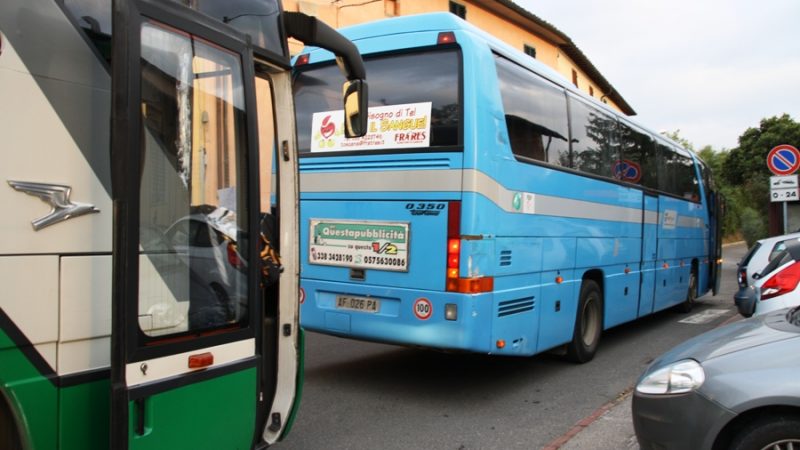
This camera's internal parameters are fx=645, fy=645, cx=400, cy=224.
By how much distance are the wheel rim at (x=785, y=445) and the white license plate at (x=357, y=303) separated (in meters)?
3.24

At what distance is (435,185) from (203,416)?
→ 3.01 meters

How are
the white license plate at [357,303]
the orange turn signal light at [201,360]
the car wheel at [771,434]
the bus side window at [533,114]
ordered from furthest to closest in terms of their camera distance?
the bus side window at [533,114] < the white license plate at [357,303] < the car wheel at [771,434] < the orange turn signal light at [201,360]

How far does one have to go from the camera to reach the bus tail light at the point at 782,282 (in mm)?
6715

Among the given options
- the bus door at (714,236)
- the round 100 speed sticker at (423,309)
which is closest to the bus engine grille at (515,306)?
the round 100 speed sticker at (423,309)

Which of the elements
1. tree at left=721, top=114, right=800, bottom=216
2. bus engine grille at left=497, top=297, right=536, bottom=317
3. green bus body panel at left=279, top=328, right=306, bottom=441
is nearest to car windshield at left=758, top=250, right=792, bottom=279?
bus engine grille at left=497, top=297, right=536, bottom=317

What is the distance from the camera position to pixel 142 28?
2.72 m

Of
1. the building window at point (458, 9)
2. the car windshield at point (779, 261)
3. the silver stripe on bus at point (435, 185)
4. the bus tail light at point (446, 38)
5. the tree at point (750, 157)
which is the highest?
the building window at point (458, 9)

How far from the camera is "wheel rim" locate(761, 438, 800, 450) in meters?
3.24

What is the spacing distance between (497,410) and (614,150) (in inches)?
168

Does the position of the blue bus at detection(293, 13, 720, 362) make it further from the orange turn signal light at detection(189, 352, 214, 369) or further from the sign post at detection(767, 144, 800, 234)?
the sign post at detection(767, 144, 800, 234)

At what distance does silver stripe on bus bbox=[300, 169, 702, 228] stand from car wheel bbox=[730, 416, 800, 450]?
265 centimetres

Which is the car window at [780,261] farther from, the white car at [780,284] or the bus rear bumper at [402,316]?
the bus rear bumper at [402,316]

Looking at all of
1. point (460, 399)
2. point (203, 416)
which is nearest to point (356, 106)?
point (203, 416)

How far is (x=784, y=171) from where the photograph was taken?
38.7 feet
